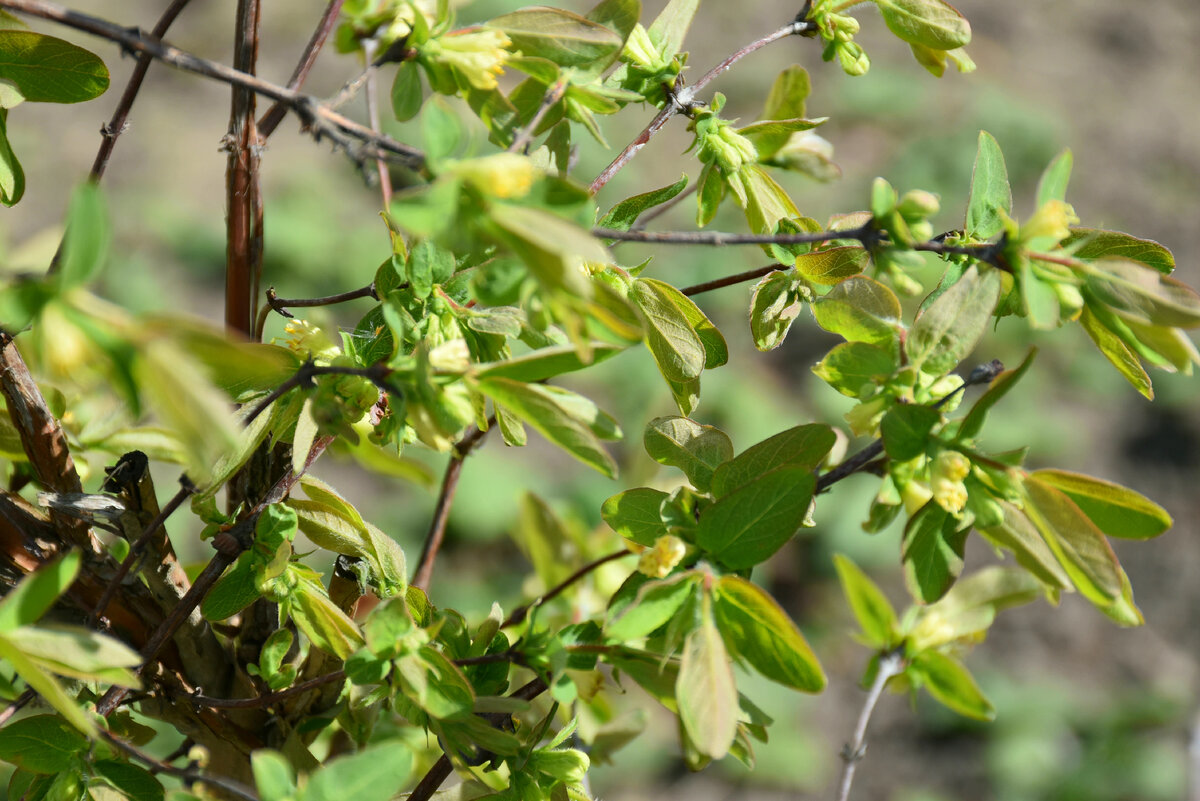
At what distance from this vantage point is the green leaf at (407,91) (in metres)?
0.56

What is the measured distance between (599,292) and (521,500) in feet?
0.64

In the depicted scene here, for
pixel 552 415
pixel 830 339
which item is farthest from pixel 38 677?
pixel 830 339

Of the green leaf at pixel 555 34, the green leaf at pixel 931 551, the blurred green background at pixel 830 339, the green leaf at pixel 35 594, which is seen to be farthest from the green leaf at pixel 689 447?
the blurred green background at pixel 830 339

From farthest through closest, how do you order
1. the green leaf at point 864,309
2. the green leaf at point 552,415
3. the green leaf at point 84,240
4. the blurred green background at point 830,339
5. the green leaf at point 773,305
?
the blurred green background at point 830,339 < the green leaf at point 773,305 < the green leaf at point 864,309 < the green leaf at point 552,415 < the green leaf at point 84,240

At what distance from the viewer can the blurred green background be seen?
2406 millimetres

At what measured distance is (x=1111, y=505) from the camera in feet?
1.76

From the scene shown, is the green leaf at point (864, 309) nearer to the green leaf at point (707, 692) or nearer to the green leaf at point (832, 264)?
the green leaf at point (832, 264)

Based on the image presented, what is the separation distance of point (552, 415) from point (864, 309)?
0.22 metres

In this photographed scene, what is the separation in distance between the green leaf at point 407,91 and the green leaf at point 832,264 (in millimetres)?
267

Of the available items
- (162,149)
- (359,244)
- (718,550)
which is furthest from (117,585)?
(162,149)

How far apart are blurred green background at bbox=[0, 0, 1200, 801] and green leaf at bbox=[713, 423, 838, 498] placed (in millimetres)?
1273

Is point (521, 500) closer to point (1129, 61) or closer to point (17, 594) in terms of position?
point (17, 594)

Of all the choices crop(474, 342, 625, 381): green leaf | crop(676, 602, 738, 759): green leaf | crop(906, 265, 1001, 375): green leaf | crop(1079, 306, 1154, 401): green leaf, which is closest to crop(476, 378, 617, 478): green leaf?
crop(474, 342, 625, 381): green leaf

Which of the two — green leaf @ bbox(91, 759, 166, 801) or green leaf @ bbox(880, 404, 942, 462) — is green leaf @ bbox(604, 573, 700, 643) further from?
green leaf @ bbox(91, 759, 166, 801)
